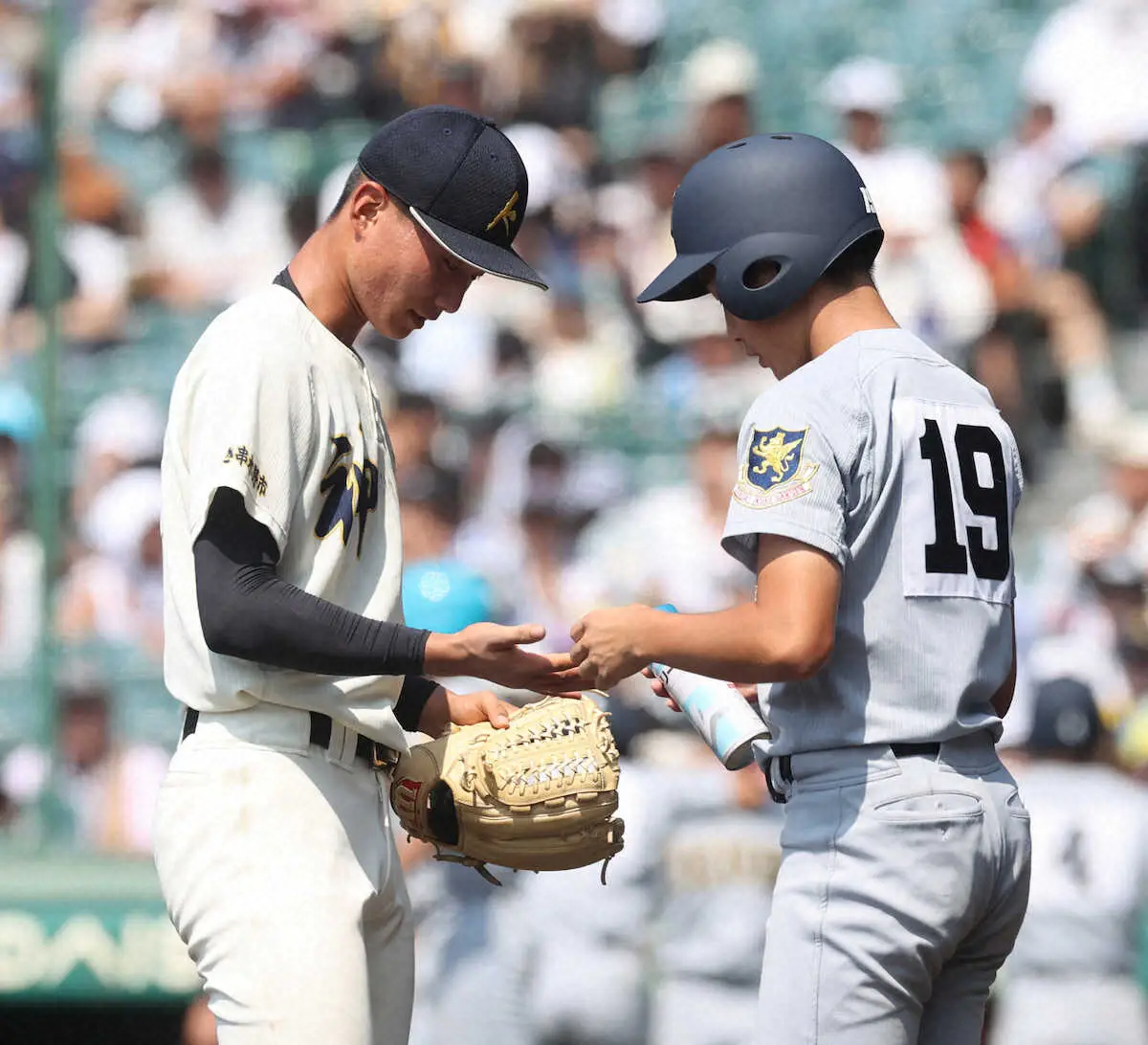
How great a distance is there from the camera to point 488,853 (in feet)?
9.63

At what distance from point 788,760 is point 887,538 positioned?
0.39 meters

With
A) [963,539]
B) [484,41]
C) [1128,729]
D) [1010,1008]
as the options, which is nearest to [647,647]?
[963,539]

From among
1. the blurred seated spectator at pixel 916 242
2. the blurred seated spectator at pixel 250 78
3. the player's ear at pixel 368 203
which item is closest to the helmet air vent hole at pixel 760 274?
the player's ear at pixel 368 203

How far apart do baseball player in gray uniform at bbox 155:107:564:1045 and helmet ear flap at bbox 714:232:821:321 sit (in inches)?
13.9

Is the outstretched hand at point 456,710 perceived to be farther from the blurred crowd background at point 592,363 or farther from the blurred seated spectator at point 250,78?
the blurred seated spectator at point 250,78

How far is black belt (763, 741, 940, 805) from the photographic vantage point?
262 cm

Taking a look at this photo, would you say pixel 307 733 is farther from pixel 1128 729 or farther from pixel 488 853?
pixel 1128 729

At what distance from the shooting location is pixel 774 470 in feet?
8.51

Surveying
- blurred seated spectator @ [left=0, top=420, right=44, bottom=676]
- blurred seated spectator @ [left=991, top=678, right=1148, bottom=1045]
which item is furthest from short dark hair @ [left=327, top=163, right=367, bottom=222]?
blurred seated spectator @ [left=0, top=420, right=44, bottom=676]

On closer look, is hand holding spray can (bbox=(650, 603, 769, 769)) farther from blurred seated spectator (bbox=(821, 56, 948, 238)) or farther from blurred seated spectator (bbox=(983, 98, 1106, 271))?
blurred seated spectator (bbox=(983, 98, 1106, 271))

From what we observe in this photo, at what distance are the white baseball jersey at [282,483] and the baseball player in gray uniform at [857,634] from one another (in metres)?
0.40

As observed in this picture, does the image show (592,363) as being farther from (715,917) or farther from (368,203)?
(368,203)

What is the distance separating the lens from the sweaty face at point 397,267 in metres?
2.88

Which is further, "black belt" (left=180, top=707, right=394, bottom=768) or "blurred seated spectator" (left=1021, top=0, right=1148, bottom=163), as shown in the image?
"blurred seated spectator" (left=1021, top=0, right=1148, bottom=163)
